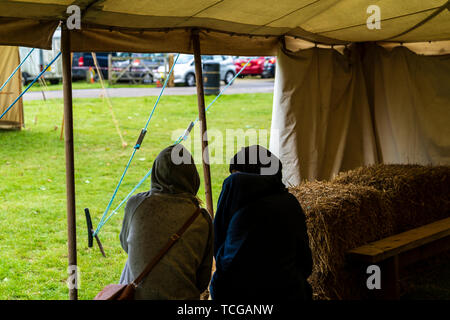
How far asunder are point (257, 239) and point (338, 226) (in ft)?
5.21

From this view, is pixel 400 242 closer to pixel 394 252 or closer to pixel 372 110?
pixel 394 252

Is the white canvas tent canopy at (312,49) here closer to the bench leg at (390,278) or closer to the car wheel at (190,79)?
the bench leg at (390,278)

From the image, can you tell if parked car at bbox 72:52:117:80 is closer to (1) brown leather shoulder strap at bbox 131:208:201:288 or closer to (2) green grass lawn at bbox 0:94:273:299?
(2) green grass lawn at bbox 0:94:273:299

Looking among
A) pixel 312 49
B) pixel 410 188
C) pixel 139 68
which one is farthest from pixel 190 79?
pixel 410 188

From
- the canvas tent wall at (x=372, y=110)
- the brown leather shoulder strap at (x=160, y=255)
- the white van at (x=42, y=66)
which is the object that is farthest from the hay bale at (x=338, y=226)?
the white van at (x=42, y=66)

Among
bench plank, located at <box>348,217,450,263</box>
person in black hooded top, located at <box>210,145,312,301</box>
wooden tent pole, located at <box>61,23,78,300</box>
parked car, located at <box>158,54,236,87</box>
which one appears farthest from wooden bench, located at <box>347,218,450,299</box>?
parked car, located at <box>158,54,236,87</box>

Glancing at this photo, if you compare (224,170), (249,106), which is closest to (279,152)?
(224,170)

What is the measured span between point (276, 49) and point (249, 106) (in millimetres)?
10033

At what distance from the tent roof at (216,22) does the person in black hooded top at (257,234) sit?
5.22ft

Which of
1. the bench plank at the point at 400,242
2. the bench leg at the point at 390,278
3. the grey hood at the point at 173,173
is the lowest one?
the bench leg at the point at 390,278

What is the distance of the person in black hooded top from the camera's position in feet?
9.21

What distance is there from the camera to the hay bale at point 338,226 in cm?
411
